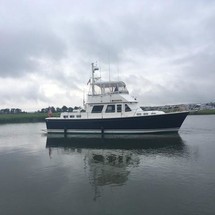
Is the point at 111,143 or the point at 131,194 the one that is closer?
the point at 131,194

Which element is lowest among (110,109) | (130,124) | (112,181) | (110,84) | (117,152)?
(112,181)

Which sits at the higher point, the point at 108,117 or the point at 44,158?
the point at 108,117

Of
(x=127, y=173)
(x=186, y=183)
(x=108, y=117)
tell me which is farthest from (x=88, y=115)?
(x=186, y=183)

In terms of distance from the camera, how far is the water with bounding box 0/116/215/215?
10.2 m

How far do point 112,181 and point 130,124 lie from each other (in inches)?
657

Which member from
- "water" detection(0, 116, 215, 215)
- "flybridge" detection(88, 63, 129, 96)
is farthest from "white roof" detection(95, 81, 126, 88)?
"water" detection(0, 116, 215, 215)

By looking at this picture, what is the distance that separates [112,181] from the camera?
13.3 meters

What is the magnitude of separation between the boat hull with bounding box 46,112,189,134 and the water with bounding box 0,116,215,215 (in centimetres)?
622

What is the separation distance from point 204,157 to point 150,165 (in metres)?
3.79

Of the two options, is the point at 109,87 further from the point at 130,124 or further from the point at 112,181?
the point at 112,181

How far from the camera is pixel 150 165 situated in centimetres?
1627

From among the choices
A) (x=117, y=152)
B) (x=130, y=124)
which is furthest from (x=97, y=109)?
(x=117, y=152)

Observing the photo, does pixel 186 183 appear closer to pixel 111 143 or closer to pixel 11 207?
pixel 11 207

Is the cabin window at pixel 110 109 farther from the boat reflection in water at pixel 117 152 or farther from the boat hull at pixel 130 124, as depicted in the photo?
the boat reflection in water at pixel 117 152
